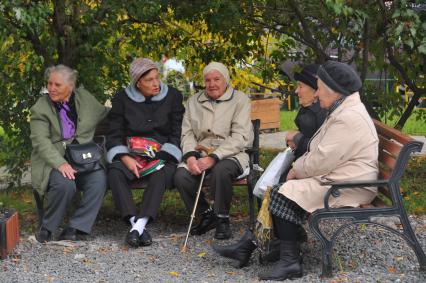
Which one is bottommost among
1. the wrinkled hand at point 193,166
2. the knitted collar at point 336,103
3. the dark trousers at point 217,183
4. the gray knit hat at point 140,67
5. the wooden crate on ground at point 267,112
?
the wooden crate on ground at point 267,112

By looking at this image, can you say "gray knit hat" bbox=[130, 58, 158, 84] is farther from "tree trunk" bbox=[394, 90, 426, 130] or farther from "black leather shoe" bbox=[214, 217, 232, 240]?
"tree trunk" bbox=[394, 90, 426, 130]

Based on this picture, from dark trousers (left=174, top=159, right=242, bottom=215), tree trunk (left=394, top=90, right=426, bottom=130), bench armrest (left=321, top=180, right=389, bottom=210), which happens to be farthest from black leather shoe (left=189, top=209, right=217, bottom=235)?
tree trunk (left=394, top=90, right=426, bottom=130)

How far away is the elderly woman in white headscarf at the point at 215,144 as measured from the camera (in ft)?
20.9

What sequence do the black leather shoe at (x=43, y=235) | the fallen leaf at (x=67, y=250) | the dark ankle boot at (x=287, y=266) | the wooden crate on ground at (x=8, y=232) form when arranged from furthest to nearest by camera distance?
the black leather shoe at (x=43, y=235), the fallen leaf at (x=67, y=250), the wooden crate on ground at (x=8, y=232), the dark ankle boot at (x=287, y=266)

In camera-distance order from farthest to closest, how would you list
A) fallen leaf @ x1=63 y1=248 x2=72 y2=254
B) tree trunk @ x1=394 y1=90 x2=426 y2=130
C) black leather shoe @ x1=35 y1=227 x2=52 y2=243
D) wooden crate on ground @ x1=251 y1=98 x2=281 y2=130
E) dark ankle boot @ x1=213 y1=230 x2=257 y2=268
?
wooden crate on ground @ x1=251 y1=98 x2=281 y2=130 → tree trunk @ x1=394 y1=90 x2=426 y2=130 → black leather shoe @ x1=35 y1=227 x2=52 y2=243 → fallen leaf @ x1=63 y1=248 x2=72 y2=254 → dark ankle boot @ x1=213 y1=230 x2=257 y2=268

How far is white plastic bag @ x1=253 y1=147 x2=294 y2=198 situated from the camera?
5.69 metres

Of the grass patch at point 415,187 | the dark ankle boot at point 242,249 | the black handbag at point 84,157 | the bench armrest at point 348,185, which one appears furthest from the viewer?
the grass patch at point 415,187

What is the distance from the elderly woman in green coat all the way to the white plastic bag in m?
1.41

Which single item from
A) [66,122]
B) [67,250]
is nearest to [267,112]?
[66,122]

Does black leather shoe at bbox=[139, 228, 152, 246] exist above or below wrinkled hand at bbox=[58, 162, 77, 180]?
below

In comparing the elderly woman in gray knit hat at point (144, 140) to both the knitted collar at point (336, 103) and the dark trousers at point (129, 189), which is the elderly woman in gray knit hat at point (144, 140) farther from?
the knitted collar at point (336, 103)

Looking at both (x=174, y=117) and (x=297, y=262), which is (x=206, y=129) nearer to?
(x=174, y=117)

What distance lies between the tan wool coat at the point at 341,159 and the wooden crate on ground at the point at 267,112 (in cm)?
930

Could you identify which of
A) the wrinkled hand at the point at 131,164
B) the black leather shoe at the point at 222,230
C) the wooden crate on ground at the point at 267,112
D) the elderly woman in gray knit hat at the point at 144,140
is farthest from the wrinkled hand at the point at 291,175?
→ the wooden crate on ground at the point at 267,112
